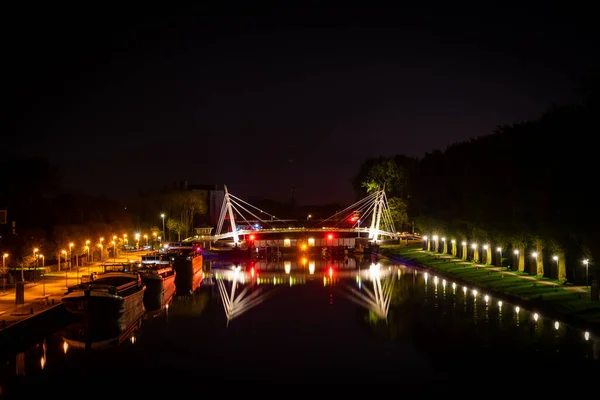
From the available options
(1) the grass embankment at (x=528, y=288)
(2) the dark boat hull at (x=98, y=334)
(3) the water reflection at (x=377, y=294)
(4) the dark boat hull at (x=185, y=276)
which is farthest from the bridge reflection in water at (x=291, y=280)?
(2) the dark boat hull at (x=98, y=334)

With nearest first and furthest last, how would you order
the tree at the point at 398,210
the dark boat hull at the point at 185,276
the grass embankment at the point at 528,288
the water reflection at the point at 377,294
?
1. the grass embankment at the point at 528,288
2. the water reflection at the point at 377,294
3. the dark boat hull at the point at 185,276
4. the tree at the point at 398,210

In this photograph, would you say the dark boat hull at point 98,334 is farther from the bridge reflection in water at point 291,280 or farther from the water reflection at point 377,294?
the water reflection at point 377,294

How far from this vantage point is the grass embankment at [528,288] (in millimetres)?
33562

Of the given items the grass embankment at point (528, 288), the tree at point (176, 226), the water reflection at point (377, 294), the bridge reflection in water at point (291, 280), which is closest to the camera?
the grass embankment at point (528, 288)

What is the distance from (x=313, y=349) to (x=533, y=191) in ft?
56.9

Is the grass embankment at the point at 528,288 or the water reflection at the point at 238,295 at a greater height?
the grass embankment at the point at 528,288

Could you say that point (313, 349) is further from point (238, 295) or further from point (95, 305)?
point (238, 295)

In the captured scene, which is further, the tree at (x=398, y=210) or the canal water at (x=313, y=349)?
the tree at (x=398, y=210)

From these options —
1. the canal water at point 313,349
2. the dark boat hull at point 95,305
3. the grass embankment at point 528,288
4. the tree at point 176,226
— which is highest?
the tree at point 176,226

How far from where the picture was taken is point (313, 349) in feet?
104

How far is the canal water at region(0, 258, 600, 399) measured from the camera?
25.6 m

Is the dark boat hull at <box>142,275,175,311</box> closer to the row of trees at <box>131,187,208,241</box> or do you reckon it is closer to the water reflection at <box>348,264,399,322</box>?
the water reflection at <box>348,264,399,322</box>

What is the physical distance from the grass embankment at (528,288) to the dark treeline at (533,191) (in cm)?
190

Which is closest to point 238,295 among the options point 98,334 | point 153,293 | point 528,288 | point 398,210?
point 153,293
